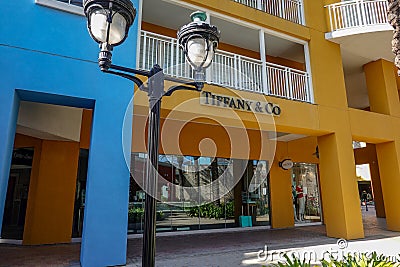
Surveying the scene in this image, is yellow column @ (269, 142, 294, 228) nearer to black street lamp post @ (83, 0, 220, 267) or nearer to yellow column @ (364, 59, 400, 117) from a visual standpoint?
yellow column @ (364, 59, 400, 117)

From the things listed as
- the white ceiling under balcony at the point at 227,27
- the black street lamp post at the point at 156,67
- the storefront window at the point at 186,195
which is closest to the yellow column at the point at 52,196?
the storefront window at the point at 186,195

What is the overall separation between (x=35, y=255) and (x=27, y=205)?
1.98 m

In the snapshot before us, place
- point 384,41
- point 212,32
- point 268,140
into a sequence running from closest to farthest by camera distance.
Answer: point 212,32 < point 384,41 < point 268,140

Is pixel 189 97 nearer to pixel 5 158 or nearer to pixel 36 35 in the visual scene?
pixel 36 35

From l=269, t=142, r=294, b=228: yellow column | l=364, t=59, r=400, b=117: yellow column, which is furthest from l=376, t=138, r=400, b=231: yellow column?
l=269, t=142, r=294, b=228: yellow column

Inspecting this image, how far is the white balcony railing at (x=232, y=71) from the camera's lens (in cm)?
709

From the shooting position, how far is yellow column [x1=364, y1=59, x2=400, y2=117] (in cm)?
1016

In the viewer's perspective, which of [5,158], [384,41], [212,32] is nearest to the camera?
[212,32]

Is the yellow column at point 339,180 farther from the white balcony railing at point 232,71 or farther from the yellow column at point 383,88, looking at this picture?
the yellow column at point 383,88

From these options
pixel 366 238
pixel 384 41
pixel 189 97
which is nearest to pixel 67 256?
pixel 189 97

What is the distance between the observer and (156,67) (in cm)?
316

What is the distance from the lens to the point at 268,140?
38.9 feet

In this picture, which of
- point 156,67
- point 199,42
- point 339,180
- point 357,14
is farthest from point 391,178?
point 156,67

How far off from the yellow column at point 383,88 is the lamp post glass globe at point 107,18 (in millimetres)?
10507
